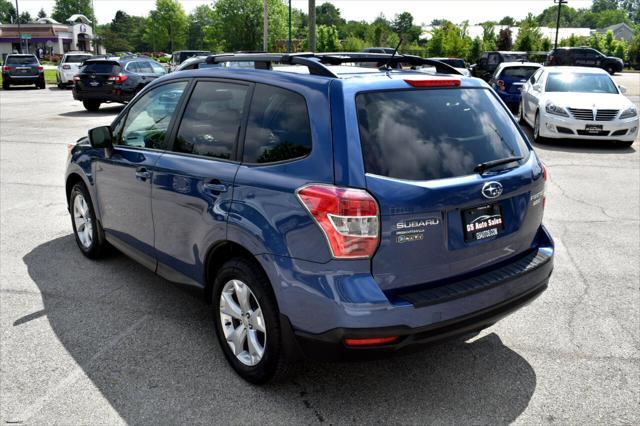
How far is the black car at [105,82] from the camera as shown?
19.9 metres

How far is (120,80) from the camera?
2002 centimetres

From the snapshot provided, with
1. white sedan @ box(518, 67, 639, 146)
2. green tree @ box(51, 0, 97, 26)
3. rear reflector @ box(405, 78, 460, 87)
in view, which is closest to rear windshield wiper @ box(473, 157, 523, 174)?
rear reflector @ box(405, 78, 460, 87)

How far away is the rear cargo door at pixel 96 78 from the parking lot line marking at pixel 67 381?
17.1 metres

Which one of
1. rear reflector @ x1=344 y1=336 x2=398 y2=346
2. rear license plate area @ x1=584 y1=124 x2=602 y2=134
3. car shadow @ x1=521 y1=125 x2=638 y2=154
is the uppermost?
rear reflector @ x1=344 y1=336 x2=398 y2=346

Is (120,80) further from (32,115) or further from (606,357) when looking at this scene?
(606,357)

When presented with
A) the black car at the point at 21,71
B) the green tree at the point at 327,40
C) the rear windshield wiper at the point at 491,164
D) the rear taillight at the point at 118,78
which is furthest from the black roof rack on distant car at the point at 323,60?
the green tree at the point at 327,40

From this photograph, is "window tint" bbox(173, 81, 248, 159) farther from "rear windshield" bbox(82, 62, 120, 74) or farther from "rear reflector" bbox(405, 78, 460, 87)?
"rear windshield" bbox(82, 62, 120, 74)

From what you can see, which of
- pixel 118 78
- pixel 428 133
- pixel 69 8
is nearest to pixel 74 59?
pixel 118 78

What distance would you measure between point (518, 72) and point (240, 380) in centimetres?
1804

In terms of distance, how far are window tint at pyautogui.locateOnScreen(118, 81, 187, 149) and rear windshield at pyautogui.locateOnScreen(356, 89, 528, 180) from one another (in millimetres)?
1675

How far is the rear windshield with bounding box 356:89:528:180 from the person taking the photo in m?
3.04

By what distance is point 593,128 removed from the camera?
12250 millimetres

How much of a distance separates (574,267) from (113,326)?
12.8ft

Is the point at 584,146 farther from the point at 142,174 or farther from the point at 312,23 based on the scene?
the point at 312,23
